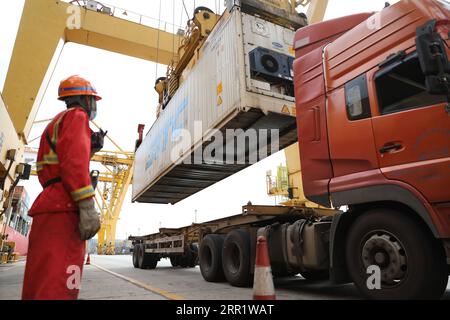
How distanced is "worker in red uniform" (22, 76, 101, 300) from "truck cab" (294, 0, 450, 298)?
2.48 m

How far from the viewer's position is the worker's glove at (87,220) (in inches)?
78.0

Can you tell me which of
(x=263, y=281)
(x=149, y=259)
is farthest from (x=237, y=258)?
(x=149, y=259)

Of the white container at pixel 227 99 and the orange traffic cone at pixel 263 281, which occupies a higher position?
the white container at pixel 227 99

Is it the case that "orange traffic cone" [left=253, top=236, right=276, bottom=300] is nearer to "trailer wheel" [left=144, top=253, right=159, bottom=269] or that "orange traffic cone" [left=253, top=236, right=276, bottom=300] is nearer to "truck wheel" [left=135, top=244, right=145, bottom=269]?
"trailer wheel" [left=144, top=253, right=159, bottom=269]

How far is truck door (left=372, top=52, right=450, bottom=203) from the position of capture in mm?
2758

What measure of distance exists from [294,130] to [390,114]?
11.0ft

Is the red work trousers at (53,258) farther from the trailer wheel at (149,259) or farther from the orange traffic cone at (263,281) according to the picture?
the trailer wheel at (149,259)

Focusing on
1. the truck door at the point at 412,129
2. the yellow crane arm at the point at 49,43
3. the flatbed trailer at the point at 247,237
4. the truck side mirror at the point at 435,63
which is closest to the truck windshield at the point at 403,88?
the truck door at the point at 412,129

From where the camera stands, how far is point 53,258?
1896 mm

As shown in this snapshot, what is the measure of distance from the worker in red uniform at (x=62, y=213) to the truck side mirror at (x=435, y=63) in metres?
2.55

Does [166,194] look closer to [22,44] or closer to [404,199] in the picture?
[22,44]

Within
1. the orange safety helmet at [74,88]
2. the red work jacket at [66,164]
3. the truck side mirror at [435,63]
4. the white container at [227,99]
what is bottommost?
the red work jacket at [66,164]

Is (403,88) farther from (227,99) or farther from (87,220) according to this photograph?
(227,99)

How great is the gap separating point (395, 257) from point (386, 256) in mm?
103
